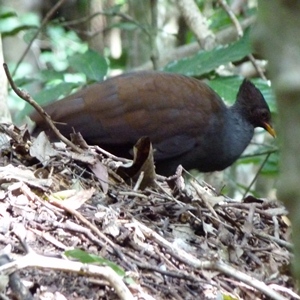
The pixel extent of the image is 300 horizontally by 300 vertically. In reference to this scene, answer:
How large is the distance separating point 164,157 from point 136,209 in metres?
1.71

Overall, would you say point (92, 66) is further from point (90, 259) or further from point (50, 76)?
point (90, 259)

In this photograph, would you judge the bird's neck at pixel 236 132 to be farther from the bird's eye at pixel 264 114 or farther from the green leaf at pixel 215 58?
the green leaf at pixel 215 58

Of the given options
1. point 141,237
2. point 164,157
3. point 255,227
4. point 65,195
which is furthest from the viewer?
point 164,157

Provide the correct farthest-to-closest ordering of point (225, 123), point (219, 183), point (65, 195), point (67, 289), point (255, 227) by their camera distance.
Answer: point (219, 183) → point (225, 123) → point (255, 227) → point (65, 195) → point (67, 289)

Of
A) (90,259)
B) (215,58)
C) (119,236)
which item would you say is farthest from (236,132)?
(90,259)

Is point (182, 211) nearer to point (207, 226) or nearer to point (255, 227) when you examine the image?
point (207, 226)

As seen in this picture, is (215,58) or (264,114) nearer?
(215,58)

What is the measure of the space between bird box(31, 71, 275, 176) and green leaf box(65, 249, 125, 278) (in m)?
2.05

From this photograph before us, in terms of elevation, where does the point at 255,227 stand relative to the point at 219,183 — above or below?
above

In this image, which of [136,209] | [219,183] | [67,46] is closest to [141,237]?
[136,209]

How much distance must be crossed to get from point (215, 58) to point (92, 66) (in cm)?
96

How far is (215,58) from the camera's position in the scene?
15.3 ft

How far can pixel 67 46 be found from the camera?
25.2 ft

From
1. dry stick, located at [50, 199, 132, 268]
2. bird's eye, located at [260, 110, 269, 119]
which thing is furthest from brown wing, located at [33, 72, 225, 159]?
dry stick, located at [50, 199, 132, 268]
